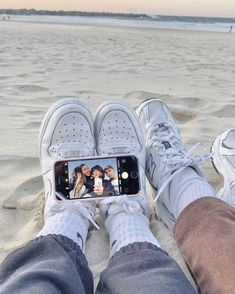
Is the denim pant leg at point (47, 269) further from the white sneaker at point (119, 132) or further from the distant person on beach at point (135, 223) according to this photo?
the white sneaker at point (119, 132)

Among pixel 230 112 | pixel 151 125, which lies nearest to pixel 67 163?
pixel 151 125

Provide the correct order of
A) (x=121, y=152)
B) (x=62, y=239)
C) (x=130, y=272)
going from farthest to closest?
(x=121, y=152) < (x=62, y=239) < (x=130, y=272)

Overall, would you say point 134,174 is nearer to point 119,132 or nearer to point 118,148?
point 118,148

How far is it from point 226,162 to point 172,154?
0.68 feet

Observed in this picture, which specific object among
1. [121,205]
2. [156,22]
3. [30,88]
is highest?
[121,205]

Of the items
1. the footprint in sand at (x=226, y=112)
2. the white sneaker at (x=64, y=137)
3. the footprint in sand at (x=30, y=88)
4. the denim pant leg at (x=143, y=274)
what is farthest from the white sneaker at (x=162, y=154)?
the footprint in sand at (x=30, y=88)

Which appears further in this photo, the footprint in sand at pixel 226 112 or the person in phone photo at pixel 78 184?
the footprint in sand at pixel 226 112

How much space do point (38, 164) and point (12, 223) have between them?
0.41 m

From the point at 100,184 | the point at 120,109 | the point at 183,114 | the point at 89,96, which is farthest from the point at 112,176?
the point at 89,96

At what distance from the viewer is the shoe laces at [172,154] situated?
5.02 ft

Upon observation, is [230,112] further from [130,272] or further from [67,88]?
[130,272]

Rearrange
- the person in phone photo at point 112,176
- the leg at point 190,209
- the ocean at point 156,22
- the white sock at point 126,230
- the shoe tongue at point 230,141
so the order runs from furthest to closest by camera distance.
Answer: the ocean at point 156,22
the shoe tongue at point 230,141
the person in phone photo at point 112,176
the white sock at point 126,230
the leg at point 190,209

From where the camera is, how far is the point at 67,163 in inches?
58.0

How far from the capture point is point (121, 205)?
1385 mm
